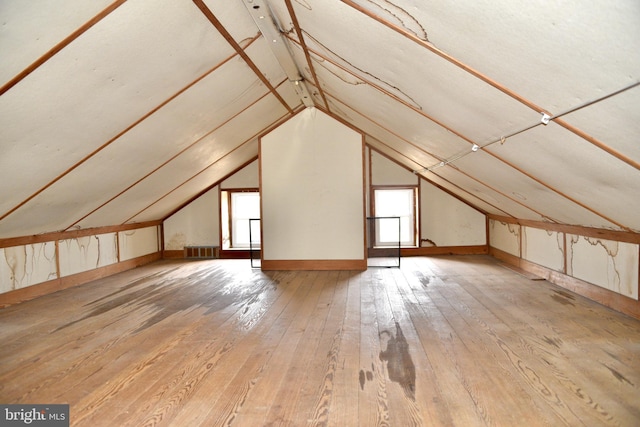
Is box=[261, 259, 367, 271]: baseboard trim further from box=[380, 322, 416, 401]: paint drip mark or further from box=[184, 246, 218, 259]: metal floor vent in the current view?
box=[380, 322, 416, 401]: paint drip mark

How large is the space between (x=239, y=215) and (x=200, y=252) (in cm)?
104

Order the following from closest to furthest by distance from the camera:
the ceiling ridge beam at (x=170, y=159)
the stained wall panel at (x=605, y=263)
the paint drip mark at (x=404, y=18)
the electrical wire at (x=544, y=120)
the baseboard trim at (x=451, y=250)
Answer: the electrical wire at (x=544, y=120), the paint drip mark at (x=404, y=18), the stained wall panel at (x=605, y=263), the ceiling ridge beam at (x=170, y=159), the baseboard trim at (x=451, y=250)

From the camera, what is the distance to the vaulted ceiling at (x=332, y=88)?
6.35ft

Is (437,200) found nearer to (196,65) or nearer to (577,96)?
(196,65)

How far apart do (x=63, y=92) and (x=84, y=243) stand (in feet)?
11.8

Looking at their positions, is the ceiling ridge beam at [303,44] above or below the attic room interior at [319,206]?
above

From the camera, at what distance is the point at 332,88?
16.6ft

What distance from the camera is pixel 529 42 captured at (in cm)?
187

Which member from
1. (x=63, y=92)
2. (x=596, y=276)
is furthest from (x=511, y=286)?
(x=63, y=92)

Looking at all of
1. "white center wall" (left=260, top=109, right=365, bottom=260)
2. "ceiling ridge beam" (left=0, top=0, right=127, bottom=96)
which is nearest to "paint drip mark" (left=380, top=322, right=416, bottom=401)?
"ceiling ridge beam" (left=0, top=0, right=127, bottom=96)

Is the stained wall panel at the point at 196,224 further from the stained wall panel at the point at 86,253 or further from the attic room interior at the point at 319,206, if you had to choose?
the stained wall panel at the point at 86,253

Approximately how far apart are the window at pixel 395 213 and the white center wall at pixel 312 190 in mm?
1788

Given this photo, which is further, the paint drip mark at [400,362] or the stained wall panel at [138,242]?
the stained wall panel at [138,242]

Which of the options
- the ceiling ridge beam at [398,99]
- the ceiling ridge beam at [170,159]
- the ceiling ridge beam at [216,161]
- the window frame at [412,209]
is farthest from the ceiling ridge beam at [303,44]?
the window frame at [412,209]
